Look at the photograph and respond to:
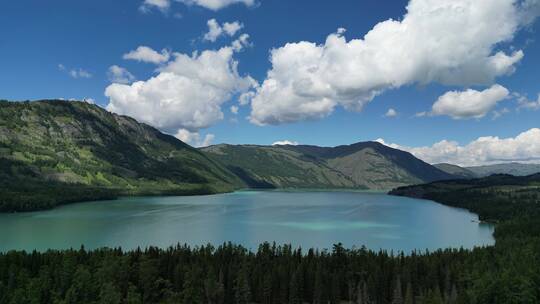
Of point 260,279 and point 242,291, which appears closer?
point 242,291

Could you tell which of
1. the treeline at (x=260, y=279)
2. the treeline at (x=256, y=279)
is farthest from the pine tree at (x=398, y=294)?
the treeline at (x=256, y=279)

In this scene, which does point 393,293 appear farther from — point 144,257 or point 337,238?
point 337,238

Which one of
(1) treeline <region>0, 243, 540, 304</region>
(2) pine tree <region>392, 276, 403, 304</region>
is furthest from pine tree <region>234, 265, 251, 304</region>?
(2) pine tree <region>392, 276, 403, 304</region>

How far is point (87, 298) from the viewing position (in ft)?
311

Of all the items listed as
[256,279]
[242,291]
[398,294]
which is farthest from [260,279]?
[398,294]

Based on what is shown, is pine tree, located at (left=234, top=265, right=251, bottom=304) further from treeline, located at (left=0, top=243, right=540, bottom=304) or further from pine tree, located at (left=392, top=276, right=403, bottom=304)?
pine tree, located at (left=392, top=276, right=403, bottom=304)

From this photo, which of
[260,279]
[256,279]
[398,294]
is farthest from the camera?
[256,279]

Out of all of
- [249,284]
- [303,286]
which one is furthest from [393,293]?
[249,284]

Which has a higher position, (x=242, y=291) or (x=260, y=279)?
(x=260, y=279)

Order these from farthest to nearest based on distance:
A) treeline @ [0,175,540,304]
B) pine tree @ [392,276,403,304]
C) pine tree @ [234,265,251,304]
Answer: pine tree @ [392,276,403,304] < pine tree @ [234,265,251,304] < treeline @ [0,175,540,304]

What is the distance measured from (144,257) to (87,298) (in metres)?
20.1

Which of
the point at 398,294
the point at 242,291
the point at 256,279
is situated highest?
the point at 256,279

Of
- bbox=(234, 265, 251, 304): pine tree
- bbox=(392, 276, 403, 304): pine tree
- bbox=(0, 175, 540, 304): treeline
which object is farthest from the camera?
bbox=(392, 276, 403, 304): pine tree

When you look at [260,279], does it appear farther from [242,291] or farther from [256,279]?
[242,291]
